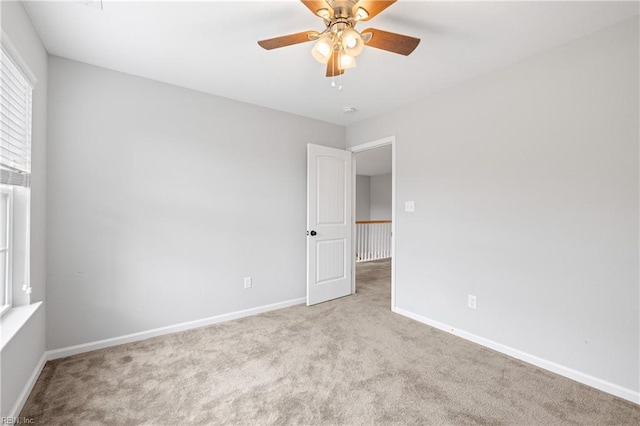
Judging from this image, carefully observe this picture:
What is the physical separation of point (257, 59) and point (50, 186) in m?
1.92

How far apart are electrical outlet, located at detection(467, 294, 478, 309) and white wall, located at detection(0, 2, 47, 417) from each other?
3.21m

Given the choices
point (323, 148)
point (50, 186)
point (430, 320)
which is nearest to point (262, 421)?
point (430, 320)

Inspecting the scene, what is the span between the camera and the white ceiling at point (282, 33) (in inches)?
67.6

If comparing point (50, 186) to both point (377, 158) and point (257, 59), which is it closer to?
point (257, 59)

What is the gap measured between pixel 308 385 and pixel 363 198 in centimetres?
808

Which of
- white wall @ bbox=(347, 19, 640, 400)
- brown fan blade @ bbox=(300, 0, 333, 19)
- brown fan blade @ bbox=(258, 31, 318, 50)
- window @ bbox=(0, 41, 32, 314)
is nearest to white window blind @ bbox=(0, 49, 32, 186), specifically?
window @ bbox=(0, 41, 32, 314)

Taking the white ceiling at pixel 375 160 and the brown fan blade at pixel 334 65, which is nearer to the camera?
the brown fan blade at pixel 334 65

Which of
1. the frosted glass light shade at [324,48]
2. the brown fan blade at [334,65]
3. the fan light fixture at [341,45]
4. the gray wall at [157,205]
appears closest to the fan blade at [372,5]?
the fan light fixture at [341,45]

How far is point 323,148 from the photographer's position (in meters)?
3.62

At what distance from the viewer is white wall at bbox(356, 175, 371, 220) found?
9.48 metres

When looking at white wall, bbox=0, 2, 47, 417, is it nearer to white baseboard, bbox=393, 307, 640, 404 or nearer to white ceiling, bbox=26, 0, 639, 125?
white ceiling, bbox=26, 0, 639, 125

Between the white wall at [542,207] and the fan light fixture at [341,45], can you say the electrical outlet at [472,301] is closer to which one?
the white wall at [542,207]

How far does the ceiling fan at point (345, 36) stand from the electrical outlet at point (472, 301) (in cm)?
215

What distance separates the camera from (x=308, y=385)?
190 centimetres
